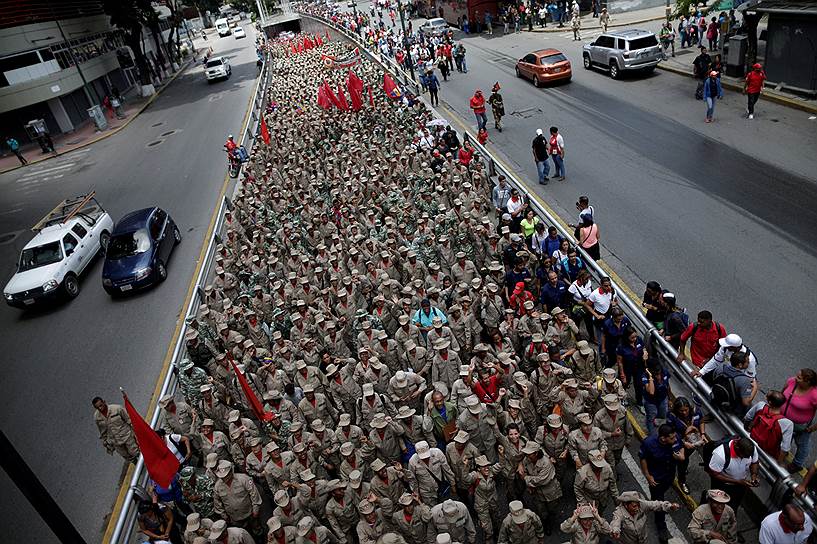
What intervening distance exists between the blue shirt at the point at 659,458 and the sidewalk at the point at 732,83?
15906 mm

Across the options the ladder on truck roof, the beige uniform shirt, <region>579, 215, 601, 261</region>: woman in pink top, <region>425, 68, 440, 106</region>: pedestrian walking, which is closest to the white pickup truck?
the ladder on truck roof

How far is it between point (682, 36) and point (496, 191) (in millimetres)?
20324

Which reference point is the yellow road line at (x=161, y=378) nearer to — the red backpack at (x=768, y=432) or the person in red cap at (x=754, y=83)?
the red backpack at (x=768, y=432)

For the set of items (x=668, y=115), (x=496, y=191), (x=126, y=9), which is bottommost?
(x=668, y=115)

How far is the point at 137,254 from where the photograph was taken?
14.7m

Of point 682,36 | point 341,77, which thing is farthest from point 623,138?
point 341,77

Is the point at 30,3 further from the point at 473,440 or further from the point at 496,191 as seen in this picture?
the point at 473,440

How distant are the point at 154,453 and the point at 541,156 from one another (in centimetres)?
1157

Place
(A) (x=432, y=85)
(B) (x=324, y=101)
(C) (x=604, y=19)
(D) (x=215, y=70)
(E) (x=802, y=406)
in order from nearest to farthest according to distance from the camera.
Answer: (E) (x=802, y=406)
(B) (x=324, y=101)
(A) (x=432, y=85)
(C) (x=604, y=19)
(D) (x=215, y=70)

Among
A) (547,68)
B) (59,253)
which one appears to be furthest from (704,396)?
(547,68)

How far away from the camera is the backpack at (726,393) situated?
6.23m

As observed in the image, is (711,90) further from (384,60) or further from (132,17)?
(132,17)

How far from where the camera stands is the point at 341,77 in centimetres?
3022

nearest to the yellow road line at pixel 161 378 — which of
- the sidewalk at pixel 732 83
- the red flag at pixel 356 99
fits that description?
the red flag at pixel 356 99
